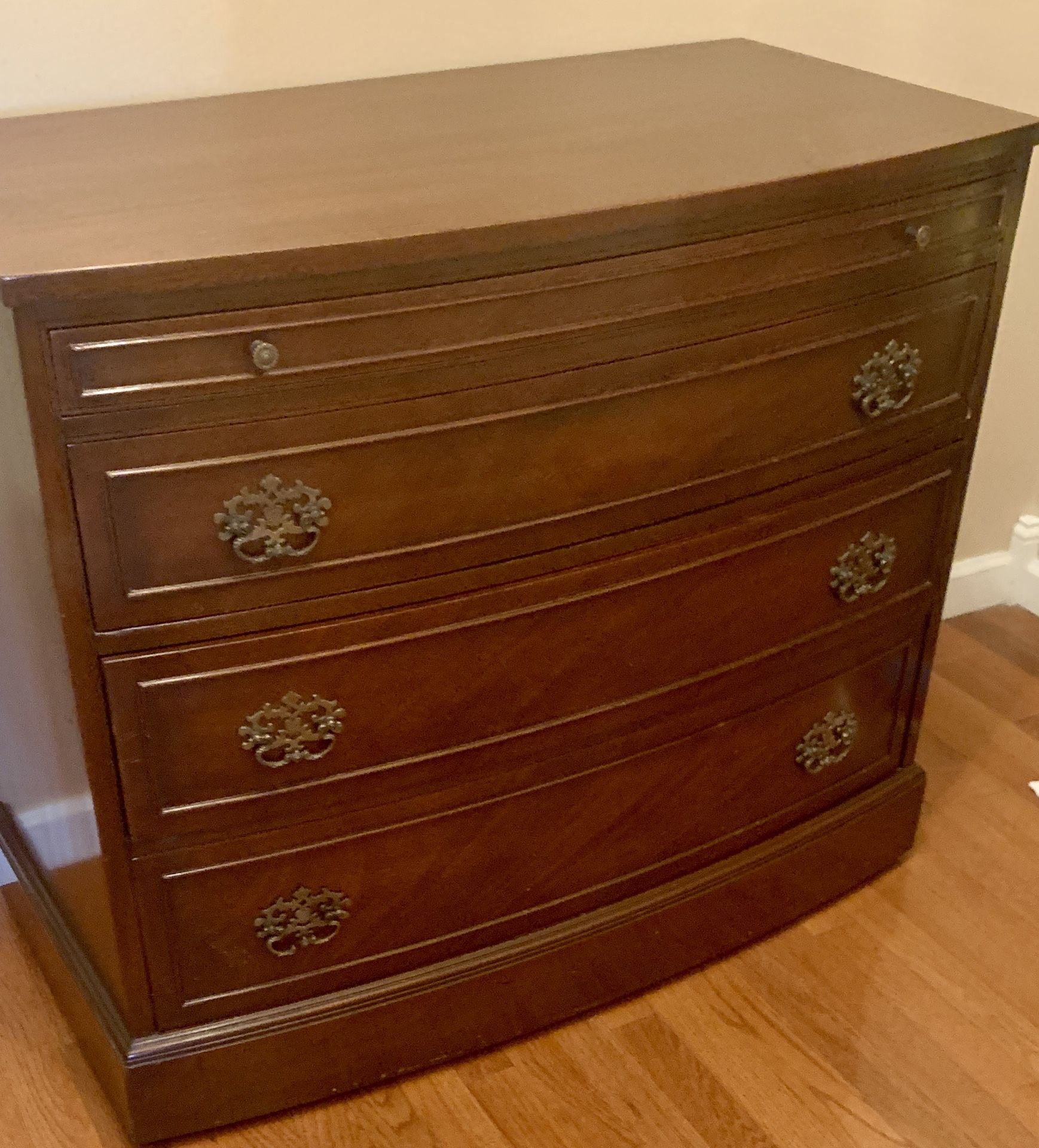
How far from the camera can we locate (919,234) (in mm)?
1335

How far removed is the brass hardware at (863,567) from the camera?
4.95ft

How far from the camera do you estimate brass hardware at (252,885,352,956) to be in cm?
132

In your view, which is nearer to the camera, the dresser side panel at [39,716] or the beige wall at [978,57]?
the dresser side panel at [39,716]

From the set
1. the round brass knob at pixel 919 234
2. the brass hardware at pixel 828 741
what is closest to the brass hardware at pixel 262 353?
the round brass knob at pixel 919 234

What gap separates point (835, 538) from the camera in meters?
1.49

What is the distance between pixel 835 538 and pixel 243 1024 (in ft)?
2.71

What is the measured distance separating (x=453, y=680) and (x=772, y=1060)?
643 millimetres

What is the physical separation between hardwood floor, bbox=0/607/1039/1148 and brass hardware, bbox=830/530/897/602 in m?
0.48

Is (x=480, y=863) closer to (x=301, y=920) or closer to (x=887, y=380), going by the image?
(x=301, y=920)

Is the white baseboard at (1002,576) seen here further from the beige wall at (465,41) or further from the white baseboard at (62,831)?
the white baseboard at (62,831)

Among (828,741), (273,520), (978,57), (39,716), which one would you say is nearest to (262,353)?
(273,520)

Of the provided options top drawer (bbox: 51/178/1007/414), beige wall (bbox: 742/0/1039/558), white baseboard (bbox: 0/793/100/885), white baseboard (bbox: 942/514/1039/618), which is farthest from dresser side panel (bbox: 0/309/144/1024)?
white baseboard (bbox: 942/514/1039/618)

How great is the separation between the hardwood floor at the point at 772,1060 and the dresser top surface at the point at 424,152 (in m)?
0.96

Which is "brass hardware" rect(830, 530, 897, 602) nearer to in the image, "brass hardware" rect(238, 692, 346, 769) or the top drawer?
the top drawer
